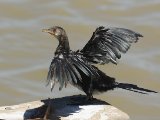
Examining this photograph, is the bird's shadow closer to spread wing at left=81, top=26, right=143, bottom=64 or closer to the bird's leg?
the bird's leg

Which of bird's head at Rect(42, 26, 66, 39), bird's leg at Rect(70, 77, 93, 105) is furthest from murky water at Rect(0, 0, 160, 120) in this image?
bird's head at Rect(42, 26, 66, 39)

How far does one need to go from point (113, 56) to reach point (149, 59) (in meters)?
3.63

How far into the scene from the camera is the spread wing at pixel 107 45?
26.3ft

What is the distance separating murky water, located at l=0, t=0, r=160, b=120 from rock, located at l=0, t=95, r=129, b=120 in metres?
2.02

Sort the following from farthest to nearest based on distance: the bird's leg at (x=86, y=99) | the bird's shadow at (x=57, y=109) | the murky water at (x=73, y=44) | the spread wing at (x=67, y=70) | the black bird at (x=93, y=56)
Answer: the murky water at (x=73, y=44)
the bird's leg at (x=86, y=99)
the bird's shadow at (x=57, y=109)
the black bird at (x=93, y=56)
the spread wing at (x=67, y=70)

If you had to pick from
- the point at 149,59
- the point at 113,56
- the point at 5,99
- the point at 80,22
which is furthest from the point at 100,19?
the point at 113,56

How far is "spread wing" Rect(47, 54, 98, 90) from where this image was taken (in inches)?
285

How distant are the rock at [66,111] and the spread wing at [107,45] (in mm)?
567

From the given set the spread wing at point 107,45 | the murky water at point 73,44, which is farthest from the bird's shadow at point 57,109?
the murky water at point 73,44

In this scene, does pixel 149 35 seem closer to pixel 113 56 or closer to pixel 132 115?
pixel 132 115

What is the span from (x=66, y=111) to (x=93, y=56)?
28.3 inches

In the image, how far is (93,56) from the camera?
7996 millimetres

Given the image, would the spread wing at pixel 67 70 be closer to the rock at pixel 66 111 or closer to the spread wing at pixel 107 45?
the spread wing at pixel 107 45

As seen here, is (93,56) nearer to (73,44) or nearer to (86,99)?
(86,99)
